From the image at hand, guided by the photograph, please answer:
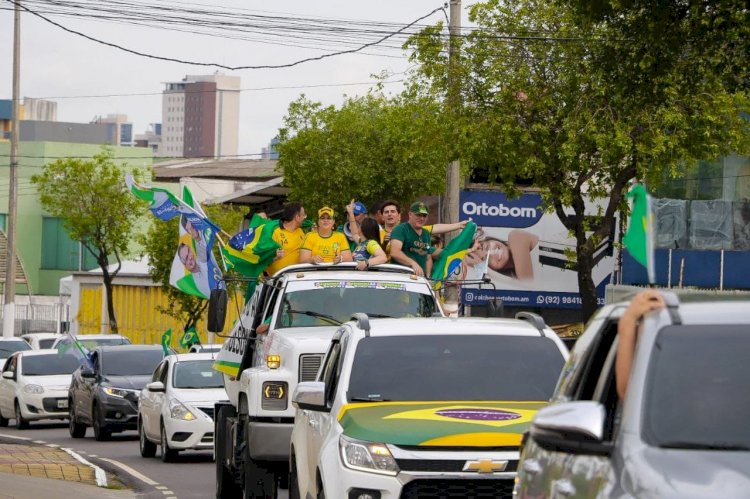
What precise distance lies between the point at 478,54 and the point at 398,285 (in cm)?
1720

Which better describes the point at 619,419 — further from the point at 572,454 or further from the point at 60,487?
the point at 60,487

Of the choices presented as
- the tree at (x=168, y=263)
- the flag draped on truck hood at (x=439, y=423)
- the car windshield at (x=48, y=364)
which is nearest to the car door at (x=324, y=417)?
the flag draped on truck hood at (x=439, y=423)

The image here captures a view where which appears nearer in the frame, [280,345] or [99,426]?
[280,345]

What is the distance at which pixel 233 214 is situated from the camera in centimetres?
5756

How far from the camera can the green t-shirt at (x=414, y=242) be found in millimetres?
15930

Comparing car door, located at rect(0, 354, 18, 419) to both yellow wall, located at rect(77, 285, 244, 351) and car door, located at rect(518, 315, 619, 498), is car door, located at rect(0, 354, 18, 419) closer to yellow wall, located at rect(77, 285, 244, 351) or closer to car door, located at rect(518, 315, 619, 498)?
car door, located at rect(518, 315, 619, 498)

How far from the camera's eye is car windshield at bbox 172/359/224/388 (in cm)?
2255

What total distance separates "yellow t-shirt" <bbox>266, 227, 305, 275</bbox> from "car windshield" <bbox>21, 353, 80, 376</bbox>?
17.5 m

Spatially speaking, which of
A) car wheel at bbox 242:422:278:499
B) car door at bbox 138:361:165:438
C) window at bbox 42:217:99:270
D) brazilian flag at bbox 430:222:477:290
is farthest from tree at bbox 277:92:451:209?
window at bbox 42:217:99:270

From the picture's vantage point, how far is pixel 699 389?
17.4 ft

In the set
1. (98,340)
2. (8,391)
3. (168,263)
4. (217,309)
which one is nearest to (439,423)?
(217,309)

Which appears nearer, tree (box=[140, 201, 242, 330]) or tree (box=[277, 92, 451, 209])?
tree (box=[277, 92, 451, 209])

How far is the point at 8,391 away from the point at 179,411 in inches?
478

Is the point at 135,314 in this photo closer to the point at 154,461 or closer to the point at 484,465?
the point at 154,461
